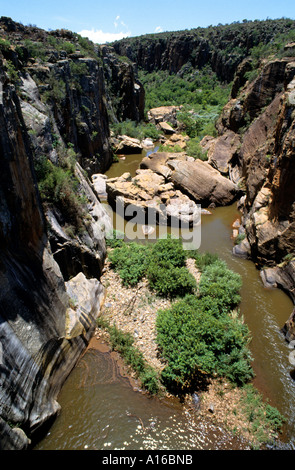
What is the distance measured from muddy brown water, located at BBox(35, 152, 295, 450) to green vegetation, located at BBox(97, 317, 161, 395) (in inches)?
11.7

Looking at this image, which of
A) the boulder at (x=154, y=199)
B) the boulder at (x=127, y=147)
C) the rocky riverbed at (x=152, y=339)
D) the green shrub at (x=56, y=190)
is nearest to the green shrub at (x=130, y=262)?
the rocky riverbed at (x=152, y=339)

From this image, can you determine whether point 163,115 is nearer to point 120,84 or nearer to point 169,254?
point 120,84

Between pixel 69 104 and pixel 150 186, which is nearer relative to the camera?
pixel 69 104

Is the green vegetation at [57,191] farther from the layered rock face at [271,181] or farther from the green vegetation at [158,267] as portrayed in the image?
the layered rock face at [271,181]

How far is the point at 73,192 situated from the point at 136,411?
7.49 m

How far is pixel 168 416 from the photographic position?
6.56 metres

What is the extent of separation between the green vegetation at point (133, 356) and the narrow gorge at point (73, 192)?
2.48 ft

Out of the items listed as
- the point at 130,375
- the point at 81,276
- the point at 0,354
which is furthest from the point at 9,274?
the point at 130,375

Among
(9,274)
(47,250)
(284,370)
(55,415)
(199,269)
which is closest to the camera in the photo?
(9,274)

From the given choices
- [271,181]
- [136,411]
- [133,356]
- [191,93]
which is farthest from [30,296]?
[191,93]

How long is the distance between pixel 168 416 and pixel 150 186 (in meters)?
13.5

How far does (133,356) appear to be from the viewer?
7.66 m

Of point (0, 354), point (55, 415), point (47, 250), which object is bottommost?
point (55, 415)
